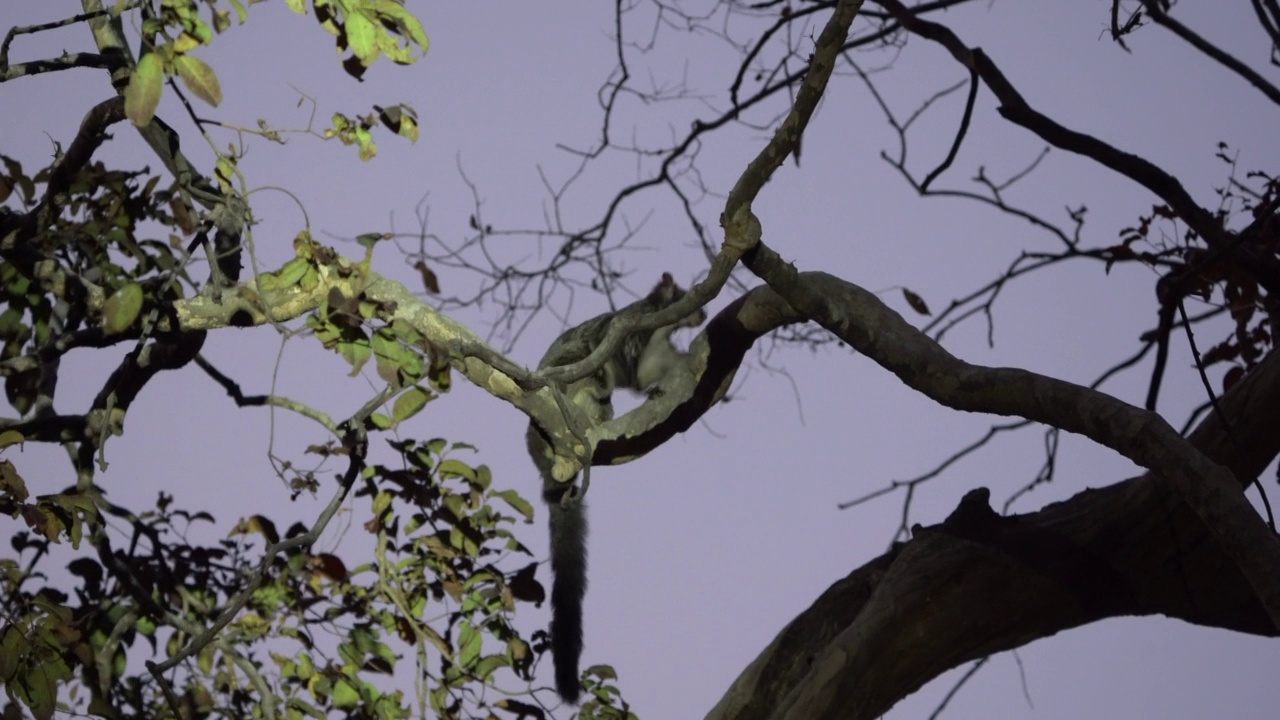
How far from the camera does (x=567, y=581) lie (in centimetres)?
414

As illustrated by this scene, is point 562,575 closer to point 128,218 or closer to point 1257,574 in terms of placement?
point 128,218

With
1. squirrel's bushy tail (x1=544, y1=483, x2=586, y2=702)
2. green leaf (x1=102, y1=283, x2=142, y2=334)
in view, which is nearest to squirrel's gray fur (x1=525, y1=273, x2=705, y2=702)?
squirrel's bushy tail (x1=544, y1=483, x2=586, y2=702)

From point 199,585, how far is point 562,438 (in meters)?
1.53

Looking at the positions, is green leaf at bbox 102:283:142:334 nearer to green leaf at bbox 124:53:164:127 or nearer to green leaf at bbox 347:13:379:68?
green leaf at bbox 124:53:164:127

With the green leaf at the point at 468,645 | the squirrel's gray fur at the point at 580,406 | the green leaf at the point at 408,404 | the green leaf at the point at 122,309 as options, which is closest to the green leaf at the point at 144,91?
the green leaf at the point at 122,309

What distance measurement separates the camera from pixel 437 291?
4.01m

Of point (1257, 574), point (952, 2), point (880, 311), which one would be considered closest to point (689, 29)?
point (952, 2)

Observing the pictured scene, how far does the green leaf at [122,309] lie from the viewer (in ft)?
8.46

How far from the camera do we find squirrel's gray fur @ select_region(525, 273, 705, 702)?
3855mm

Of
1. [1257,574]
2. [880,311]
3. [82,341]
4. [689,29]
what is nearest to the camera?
[1257,574]

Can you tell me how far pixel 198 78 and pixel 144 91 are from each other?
0.11m

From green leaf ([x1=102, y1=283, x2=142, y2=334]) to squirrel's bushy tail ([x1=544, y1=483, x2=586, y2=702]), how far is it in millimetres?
1472

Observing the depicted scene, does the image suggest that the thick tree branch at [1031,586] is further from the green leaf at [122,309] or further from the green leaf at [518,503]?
the green leaf at [122,309]

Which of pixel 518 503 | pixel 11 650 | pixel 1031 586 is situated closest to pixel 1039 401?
pixel 1031 586
